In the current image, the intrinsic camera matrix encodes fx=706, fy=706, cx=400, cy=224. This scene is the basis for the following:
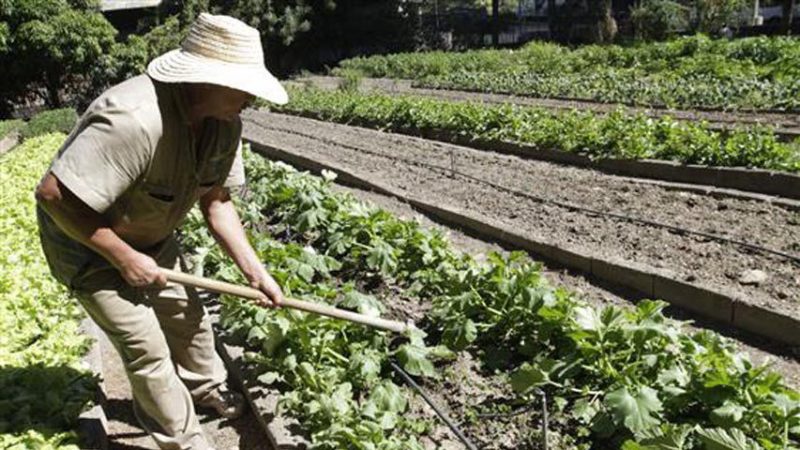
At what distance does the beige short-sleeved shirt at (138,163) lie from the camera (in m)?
2.74

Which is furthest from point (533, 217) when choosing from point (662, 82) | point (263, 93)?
point (662, 82)

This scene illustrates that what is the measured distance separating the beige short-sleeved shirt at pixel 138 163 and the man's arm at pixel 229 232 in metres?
0.10

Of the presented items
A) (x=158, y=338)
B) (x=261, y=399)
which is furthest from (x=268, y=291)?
(x=261, y=399)

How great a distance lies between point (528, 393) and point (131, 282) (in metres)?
1.97

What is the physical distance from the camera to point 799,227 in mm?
6086

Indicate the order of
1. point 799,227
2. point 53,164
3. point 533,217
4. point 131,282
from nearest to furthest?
point 53,164 → point 131,282 → point 799,227 → point 533,217

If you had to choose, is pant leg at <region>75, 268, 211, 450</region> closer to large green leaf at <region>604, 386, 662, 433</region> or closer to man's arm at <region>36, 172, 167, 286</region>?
man's arm at <region>36, 172, 167, 286</region>

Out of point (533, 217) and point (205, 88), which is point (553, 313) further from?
point (533, 217)

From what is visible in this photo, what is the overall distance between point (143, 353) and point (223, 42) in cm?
145

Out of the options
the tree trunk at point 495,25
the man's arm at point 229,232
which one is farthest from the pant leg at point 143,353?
the tree trunk at point 495,25

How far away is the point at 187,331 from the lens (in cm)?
378

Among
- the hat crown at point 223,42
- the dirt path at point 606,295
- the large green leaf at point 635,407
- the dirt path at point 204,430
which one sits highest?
the hat crown at point 223,42

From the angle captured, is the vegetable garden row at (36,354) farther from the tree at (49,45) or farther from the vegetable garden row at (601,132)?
the tree at (49,45)

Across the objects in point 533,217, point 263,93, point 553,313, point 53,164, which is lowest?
point 533,217
